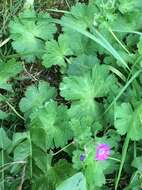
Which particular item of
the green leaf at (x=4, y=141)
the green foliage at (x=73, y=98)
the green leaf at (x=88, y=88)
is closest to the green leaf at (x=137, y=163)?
the green foliage at (x=73, y=98)

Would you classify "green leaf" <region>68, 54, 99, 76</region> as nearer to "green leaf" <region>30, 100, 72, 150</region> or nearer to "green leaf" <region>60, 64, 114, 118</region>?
→ "green leaf" <region>60, 64, 114, 118</region>

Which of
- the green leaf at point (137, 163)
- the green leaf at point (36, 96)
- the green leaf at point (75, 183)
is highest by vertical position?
the green leaf at point (36, 96)

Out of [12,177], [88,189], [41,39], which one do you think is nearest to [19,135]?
[12,177]

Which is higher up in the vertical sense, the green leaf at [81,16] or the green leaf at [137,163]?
the green leaf at [81,16]

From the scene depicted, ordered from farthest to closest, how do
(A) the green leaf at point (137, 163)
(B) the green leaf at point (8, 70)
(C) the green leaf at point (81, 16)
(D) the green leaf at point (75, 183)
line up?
(C) the green leaf at point (81, 16), (B) the green leaf at point (8, 70), (A) the green leaf at point (137, 163), (D) the green leaf at point (75, 183)

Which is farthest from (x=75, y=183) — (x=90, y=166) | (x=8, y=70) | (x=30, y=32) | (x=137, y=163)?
(x=30, y=32)

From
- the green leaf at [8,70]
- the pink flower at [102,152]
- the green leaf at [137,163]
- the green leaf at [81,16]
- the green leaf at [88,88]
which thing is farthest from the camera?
the green leaf at [81,16]

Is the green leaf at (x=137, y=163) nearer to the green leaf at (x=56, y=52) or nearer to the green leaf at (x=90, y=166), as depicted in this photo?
the green leaf at (x=90, y=166)

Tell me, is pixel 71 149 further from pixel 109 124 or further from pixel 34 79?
pixel 34 79

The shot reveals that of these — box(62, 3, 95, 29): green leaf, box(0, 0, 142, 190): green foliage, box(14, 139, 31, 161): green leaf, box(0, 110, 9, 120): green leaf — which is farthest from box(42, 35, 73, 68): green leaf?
box(14, 139, 31, 161): green leaf
